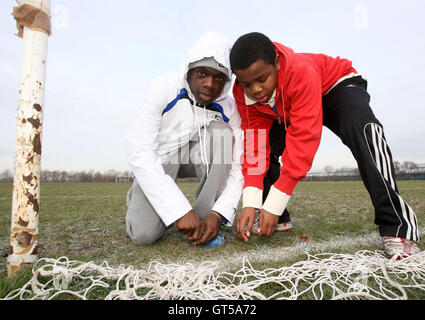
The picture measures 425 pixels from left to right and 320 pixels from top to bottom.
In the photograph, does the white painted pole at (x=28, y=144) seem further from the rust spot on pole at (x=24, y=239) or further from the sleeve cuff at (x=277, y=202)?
the sleeve cuff at (x=277, y=202)

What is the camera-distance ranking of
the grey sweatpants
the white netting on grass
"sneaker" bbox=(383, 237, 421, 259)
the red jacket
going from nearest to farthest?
the white netting on grass < "sneaker" bbox=(383, 237, 421, 259) < the red jacket < the grey sweatpants

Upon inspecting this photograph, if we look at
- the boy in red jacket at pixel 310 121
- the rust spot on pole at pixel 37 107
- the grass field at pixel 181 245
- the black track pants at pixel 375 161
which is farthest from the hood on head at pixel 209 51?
the grass field at pixel 181 245

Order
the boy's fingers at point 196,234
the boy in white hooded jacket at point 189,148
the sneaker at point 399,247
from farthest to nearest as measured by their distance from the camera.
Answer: the boy in white hooded jacket at point 189,148
the boy's fingers at point 196,234
the sneaker at point 399,247

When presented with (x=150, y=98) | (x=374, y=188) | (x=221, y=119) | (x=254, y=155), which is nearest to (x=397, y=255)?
(x=374, y=188)

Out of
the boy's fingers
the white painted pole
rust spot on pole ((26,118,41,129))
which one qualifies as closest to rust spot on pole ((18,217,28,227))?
the white painted pole

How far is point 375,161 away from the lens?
181 cm

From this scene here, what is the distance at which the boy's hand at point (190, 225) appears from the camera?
2043 millimetres

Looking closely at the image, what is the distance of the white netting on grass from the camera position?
3.88 ft

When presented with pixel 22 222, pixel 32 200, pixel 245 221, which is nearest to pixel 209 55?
pixel 245 221

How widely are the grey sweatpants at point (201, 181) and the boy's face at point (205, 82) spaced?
0.35 meters

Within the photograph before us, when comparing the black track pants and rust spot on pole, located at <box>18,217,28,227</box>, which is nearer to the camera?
rust spot on pole, located at <box>18,217,28,227</box>

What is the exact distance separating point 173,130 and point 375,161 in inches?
61.0

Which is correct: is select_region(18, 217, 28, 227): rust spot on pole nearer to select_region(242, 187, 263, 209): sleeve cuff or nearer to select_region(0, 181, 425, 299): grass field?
select_region(0, 181, 425, 299): grass field

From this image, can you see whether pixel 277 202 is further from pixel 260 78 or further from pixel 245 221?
pixel 260 78
